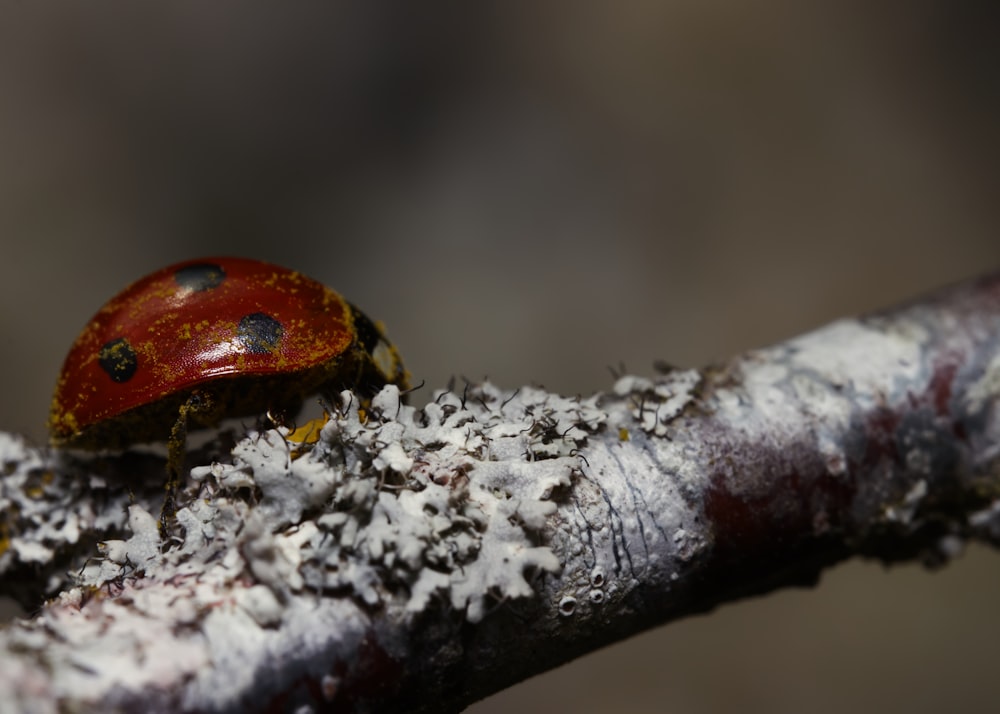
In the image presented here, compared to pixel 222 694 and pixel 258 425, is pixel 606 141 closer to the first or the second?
pixel 258 425

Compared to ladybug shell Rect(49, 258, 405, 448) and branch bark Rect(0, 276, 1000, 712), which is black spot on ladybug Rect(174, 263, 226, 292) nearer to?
ladybug shell Rect(49, 258, 405, 448)

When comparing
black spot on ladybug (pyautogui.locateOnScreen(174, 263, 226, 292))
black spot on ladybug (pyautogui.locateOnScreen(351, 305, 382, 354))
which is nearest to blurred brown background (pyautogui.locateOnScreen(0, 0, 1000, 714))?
black spot on ladybug (pyautogui.locateOnScreen(351, 305, 382, 354))

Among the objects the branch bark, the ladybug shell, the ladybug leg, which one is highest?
the ladybug shell

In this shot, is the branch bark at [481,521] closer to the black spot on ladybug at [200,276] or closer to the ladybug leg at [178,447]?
the ladybug leg at [178,447]

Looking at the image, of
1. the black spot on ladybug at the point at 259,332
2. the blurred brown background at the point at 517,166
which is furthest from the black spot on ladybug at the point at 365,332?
the blurred brown background at the point at 517,166

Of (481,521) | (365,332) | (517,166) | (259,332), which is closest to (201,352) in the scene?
(259,332)

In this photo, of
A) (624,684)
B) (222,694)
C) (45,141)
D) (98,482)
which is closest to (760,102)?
(624,684)
